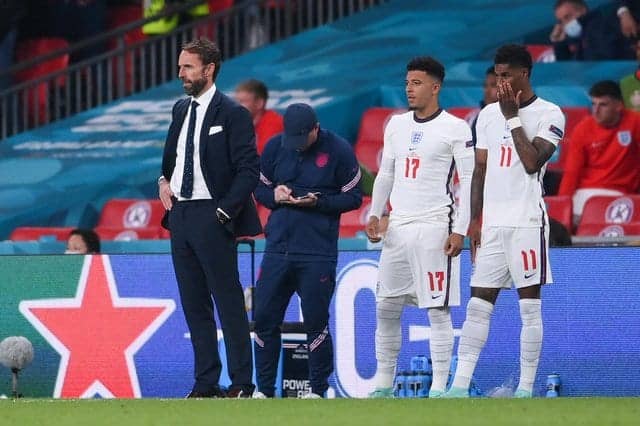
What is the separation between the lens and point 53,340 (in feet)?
45.1

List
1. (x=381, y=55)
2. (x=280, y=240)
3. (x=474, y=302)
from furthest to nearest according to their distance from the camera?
(x=381, y=55) → (x=280, y=240) → (x=474, y=302)

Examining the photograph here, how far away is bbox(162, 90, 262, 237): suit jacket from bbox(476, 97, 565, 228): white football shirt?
1.41 m

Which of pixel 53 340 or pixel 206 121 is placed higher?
pixel 206 121

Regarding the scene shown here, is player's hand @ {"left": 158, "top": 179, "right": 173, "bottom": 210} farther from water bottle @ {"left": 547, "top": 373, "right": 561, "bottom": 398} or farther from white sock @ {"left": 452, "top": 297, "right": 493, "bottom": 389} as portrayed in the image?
water bottle @ {"left": 547, "top": 373, "right": 561, "bottom": 398}

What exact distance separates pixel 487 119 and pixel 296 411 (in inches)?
97.1

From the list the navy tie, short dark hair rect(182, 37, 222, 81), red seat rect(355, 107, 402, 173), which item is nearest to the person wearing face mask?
red seat rect(355, 107, 402, 173)

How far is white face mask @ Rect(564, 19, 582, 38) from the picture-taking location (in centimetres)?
1903

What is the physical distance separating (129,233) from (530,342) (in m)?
6.56

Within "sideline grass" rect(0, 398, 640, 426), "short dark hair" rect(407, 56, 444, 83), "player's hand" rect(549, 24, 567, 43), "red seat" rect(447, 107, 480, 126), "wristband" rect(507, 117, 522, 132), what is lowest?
"sideline grass" rect(0, 398, 640, 426)

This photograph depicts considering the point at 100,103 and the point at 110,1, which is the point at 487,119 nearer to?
the point at 100,103

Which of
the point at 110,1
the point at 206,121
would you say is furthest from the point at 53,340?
the point at 110,1

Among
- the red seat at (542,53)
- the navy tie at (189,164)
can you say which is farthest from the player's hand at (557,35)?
the navy tie at (189,164)

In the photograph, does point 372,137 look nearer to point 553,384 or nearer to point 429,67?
point 553,384

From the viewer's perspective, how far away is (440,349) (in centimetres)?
1159
